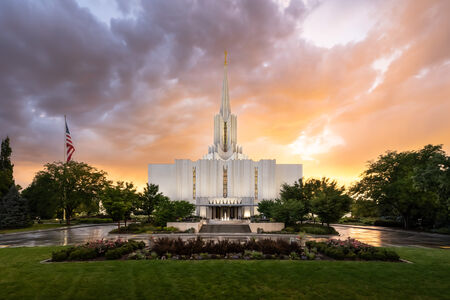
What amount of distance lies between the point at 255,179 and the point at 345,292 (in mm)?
48988

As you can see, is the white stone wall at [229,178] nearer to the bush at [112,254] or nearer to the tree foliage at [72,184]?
the tree foliage at [72,184]

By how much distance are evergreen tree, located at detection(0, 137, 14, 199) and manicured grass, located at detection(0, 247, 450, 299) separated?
1512 inches

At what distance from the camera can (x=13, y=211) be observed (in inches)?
1486

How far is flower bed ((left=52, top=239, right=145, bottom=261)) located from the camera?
45.4ft

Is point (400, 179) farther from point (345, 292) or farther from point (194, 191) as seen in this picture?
point (194, 191)

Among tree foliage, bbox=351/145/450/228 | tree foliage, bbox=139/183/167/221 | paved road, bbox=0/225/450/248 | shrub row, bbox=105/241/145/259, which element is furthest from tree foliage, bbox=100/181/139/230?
tree foliage, bbox=351/145/450/228

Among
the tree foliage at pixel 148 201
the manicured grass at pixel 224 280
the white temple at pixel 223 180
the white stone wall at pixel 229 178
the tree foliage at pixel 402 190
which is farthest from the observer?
the white stone wall at pixel 229 178

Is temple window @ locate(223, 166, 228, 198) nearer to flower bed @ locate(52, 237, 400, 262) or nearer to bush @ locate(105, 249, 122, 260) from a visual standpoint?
flower bed @ locate(52, 237, 400, 262)

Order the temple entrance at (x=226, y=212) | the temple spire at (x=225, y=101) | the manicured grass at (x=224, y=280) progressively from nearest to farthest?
the manicured grass at (x=224, y=280)
the temple entrance at (x=226, y=212)
the temple spire at (x=225, y=101)

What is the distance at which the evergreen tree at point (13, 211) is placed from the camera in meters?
37.2

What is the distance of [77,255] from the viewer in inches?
543

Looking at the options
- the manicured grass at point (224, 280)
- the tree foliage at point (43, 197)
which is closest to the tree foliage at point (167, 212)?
the tree foliage at point (43, 197)

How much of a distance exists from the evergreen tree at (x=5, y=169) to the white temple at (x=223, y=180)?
25835 millimetres

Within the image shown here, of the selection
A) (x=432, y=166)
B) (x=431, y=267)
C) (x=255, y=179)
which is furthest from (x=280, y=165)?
(x=431, y=267)
